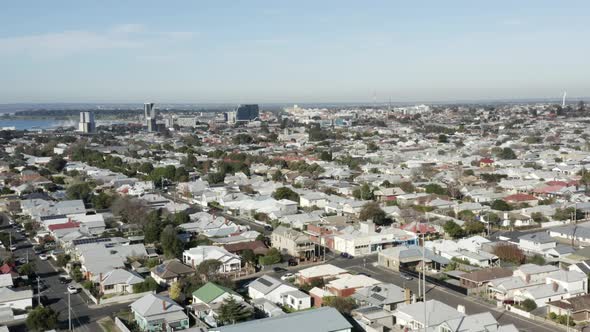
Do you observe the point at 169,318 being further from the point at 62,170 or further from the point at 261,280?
the point at 62,170

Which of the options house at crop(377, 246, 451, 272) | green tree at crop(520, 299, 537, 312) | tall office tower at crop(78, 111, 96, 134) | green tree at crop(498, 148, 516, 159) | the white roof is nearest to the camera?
green tree at crop(520, 299, 537, 312)

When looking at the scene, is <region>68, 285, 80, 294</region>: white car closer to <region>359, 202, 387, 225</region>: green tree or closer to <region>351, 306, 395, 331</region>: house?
<region>351, 306, 395, 331</region>: house

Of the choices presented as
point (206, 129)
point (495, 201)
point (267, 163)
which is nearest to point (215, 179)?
point (267, 163)

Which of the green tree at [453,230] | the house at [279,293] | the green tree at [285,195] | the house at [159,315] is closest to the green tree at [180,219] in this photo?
the green tree at [285,195]

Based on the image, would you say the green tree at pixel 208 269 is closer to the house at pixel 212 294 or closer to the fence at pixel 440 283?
the house at pixel 212 294

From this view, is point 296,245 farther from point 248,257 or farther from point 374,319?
point 374,319

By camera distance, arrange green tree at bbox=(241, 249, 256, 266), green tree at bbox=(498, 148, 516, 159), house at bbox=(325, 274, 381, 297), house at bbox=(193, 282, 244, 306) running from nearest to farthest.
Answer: house at bbox=(193, 282, 244, 306) < house at bbox=(325, 274, 381, 297) < green tree at bbox=(241, 249, 256, 266) < green tree at bbox=(498, 148, 516, 159)

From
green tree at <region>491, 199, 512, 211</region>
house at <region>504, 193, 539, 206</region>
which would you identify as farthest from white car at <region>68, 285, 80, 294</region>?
house at <region>504, 193, 539, 206</region>
